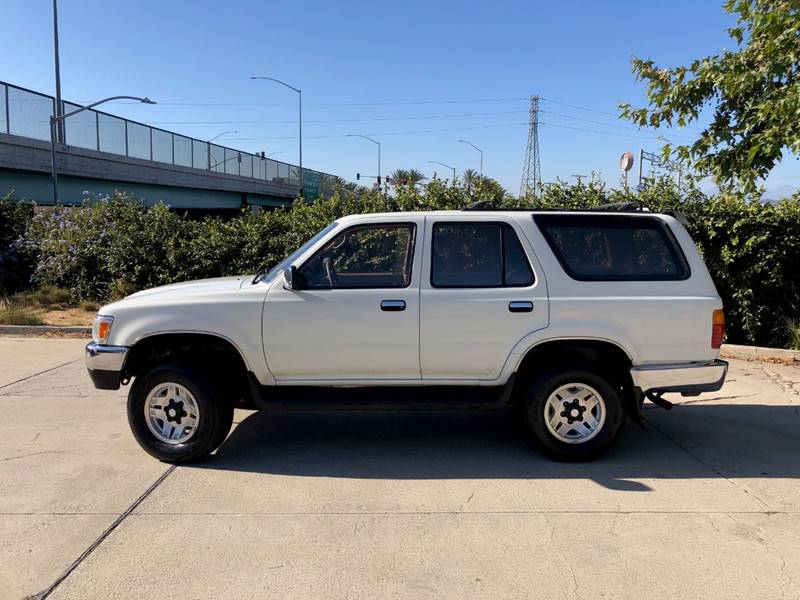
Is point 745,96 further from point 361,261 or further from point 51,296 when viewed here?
point 51,296

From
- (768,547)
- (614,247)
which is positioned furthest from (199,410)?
(768,547)

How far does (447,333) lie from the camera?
4.88 meters

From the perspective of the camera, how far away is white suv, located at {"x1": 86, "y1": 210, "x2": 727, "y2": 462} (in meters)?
4.87

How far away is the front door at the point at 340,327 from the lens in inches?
192

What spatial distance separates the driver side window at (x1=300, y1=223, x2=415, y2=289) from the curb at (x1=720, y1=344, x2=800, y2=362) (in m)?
6.13

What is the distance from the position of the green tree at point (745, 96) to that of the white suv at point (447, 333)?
124 inches

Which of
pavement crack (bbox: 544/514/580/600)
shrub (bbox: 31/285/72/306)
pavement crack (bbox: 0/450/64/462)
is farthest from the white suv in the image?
shrub (bbox: 31/285/72/306)

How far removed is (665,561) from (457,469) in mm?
1720

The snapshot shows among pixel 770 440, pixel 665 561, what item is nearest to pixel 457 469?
pixel 665 561

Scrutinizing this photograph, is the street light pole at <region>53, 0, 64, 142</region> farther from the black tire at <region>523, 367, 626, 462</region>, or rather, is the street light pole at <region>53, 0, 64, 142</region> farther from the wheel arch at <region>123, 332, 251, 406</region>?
the black tire at <region>523, 367, 626, 462</region>

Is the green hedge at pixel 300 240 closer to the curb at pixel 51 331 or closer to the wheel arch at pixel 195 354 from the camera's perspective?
the curb at pixel 51 331

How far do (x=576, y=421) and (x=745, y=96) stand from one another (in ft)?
18.2

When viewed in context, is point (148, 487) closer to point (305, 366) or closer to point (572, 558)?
point (305, 366)

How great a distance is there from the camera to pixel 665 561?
358 centimetres
